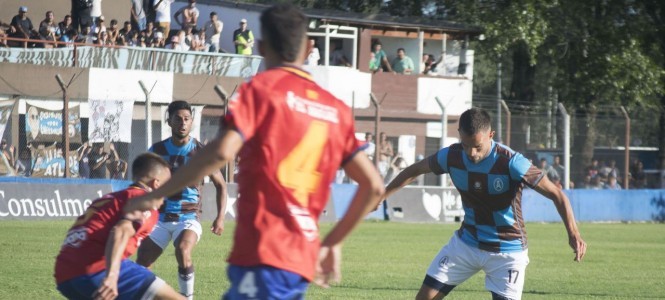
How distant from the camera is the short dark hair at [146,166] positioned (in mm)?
6090

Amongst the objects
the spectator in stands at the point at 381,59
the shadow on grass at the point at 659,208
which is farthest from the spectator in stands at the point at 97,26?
the shadow on grass at the point at 659,208

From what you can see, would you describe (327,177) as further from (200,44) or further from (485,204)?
(200,44)

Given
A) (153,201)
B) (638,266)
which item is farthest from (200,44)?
(153,201)

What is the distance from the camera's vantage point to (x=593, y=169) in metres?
29.7

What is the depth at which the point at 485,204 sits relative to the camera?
8086 mm

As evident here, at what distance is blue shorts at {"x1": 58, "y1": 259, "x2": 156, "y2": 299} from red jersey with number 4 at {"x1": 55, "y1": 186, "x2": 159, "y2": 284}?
4 centimetres

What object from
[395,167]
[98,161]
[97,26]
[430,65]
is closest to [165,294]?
[98,161]

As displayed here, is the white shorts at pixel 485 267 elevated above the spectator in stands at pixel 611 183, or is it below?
above

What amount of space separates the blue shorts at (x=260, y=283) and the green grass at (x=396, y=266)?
635 centimetres

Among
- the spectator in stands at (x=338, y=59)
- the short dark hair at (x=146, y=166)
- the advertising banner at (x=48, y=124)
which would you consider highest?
the spectator in stands at (x=338, y=59)

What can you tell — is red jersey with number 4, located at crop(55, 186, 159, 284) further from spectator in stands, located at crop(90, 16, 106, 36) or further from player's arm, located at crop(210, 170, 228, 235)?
spectator in stands, located at crop(90, 16, 106, 36)

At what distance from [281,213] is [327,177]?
0.29m

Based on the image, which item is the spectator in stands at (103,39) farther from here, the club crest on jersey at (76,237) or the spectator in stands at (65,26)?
the club crest on jersey at (76,237)

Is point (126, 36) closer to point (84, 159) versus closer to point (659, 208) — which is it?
point (84, 159)
